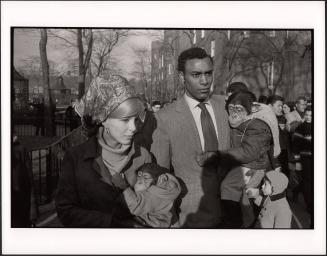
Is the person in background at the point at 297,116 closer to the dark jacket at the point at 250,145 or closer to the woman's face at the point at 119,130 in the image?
the dark jacket at the point at 250,145

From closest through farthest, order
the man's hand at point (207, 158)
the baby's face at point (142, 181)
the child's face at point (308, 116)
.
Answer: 1. the baby's face at point (142, 181)
2. the man's hand at point (207, 158)
3. the child's face at point (308, 116)

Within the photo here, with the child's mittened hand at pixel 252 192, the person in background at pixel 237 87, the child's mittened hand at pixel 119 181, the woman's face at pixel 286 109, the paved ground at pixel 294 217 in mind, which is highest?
the person in background at pixel 237 87

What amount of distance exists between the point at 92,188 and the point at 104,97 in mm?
949

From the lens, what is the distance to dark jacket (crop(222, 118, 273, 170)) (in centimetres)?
521

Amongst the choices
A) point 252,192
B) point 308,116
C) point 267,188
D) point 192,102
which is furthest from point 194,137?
point 308,116

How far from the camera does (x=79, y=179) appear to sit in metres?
5.19

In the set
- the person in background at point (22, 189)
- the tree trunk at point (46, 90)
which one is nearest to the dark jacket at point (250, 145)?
the tree trunk at point (46, 90)

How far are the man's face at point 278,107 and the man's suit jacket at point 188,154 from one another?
1.71 ft

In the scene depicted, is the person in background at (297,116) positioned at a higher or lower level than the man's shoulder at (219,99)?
lower

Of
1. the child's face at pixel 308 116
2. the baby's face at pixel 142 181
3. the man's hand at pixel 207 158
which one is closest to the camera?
the baby's face at pixel 142 181

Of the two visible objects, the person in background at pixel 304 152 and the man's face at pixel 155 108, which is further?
the person in background at pixel 304 152

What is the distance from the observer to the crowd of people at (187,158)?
5148 millimetres

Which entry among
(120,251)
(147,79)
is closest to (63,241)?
(120,251)

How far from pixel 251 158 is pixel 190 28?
150 cm
